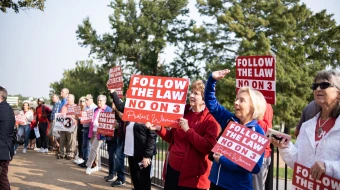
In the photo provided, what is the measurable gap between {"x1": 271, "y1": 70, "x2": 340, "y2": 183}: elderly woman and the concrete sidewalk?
5.45 m

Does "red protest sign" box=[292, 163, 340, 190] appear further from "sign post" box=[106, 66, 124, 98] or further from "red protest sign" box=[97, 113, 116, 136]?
"red protest sign" box=[97, 113, 116, 136]

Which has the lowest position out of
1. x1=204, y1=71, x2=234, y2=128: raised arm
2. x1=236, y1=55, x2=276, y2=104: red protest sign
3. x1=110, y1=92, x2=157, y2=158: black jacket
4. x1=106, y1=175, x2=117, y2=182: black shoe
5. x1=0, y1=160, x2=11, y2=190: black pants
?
x1=106, y1=175, x2=117, y2=182: black shoe

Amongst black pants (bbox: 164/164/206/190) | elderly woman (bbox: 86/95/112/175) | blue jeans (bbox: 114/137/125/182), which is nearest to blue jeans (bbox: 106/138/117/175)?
blue jeans (bbox: 114/137/125/182)

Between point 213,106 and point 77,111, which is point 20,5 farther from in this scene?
point 213,106

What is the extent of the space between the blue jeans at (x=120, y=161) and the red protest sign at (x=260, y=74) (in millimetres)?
3549

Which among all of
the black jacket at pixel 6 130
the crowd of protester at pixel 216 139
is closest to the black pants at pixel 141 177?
the crowd of protester at pixel 216 139

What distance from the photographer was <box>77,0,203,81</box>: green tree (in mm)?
46938

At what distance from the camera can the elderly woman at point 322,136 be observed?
293 cm

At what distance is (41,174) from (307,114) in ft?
23.4

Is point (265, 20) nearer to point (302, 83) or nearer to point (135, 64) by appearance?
point (302, 83)

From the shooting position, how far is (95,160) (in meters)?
9.91

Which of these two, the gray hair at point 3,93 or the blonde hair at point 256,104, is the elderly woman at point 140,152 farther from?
the blonde hair at point 256,104

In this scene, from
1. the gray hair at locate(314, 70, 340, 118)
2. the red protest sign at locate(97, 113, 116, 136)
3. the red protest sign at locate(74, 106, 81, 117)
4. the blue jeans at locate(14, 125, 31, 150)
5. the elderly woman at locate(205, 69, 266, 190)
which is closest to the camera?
the gray hair at locate(314, 70, 340, 118)

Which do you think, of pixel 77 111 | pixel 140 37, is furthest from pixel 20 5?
pixel 140 37
